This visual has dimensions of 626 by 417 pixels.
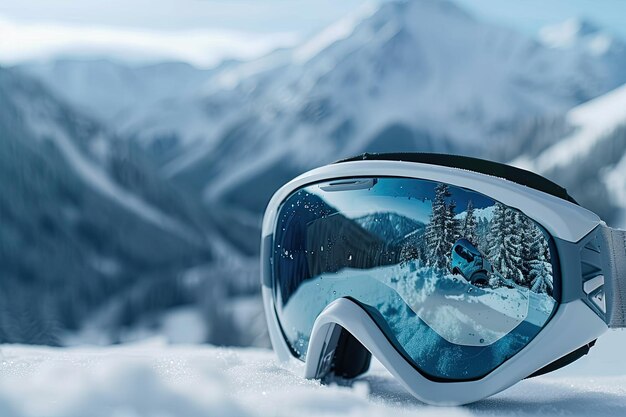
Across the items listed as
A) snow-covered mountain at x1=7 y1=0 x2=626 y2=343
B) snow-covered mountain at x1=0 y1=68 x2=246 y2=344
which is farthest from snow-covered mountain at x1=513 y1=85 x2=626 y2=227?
snow-covered mountain at x1=0 y1=68 x2=246 y2=344

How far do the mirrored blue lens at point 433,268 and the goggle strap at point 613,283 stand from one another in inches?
5.4

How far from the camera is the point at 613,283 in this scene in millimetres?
1932

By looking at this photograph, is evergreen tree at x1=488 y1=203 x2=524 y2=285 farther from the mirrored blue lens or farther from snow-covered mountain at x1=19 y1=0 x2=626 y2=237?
snow-covered mountain at x1=19 y1=0 x2=626 y2=237

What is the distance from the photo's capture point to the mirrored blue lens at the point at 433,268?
1910 millimetres

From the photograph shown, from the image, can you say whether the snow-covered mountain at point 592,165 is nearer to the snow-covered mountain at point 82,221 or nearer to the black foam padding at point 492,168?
the snow-covered mountain at point 82,221

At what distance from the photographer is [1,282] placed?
53938mm

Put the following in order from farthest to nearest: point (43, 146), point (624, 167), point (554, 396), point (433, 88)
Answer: point (433, 88) < point (43, 146) < point (624, 167) < point (554, 396)

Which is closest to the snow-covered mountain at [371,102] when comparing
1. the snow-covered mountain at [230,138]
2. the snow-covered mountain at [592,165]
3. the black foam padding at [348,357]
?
the snow-covered mountain at [230,138]

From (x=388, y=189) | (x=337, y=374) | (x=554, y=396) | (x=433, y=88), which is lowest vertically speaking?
(x=337, y=374)

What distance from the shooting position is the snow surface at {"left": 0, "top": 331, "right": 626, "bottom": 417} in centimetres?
151

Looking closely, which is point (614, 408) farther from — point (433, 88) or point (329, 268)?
point (433, 88)

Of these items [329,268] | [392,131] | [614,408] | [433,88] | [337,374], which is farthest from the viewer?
[433,88]

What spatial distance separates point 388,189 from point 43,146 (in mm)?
68524

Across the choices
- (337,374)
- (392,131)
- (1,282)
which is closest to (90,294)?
(1,282)
